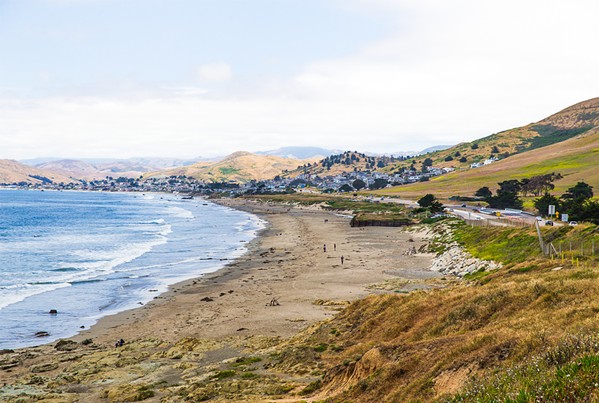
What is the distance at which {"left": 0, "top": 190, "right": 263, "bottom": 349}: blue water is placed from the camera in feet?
123

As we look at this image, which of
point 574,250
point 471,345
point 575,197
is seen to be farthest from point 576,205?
point 471,345

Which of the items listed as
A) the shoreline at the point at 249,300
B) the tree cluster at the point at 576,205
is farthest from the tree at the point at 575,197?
the shoreline at the point at 249,300

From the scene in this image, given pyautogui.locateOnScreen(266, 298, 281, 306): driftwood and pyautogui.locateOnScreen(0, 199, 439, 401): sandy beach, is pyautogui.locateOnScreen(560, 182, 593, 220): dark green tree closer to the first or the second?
pyautogui.locateOnScreen(0, 199, 439, 401): sandy beach

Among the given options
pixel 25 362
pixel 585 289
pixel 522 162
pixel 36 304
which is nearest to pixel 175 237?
pixel 36 304

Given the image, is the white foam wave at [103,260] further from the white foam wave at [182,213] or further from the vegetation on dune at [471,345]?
the white foam wave at [182,213]

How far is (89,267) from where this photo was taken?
195 feet

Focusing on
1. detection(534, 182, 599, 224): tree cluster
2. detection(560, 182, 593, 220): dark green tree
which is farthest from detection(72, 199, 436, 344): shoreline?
detection(560, 182, 593, 220): dark green tree

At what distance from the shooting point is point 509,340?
45.7 ft

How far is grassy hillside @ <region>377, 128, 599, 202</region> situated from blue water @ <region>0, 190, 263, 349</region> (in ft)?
251

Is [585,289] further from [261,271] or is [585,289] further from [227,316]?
[261,271]

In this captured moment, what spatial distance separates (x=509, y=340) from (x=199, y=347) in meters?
16.8

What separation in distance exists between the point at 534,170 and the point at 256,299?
141953mm

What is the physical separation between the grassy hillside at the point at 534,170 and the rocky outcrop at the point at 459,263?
8487cm

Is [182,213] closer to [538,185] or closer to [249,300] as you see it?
[538,185]
